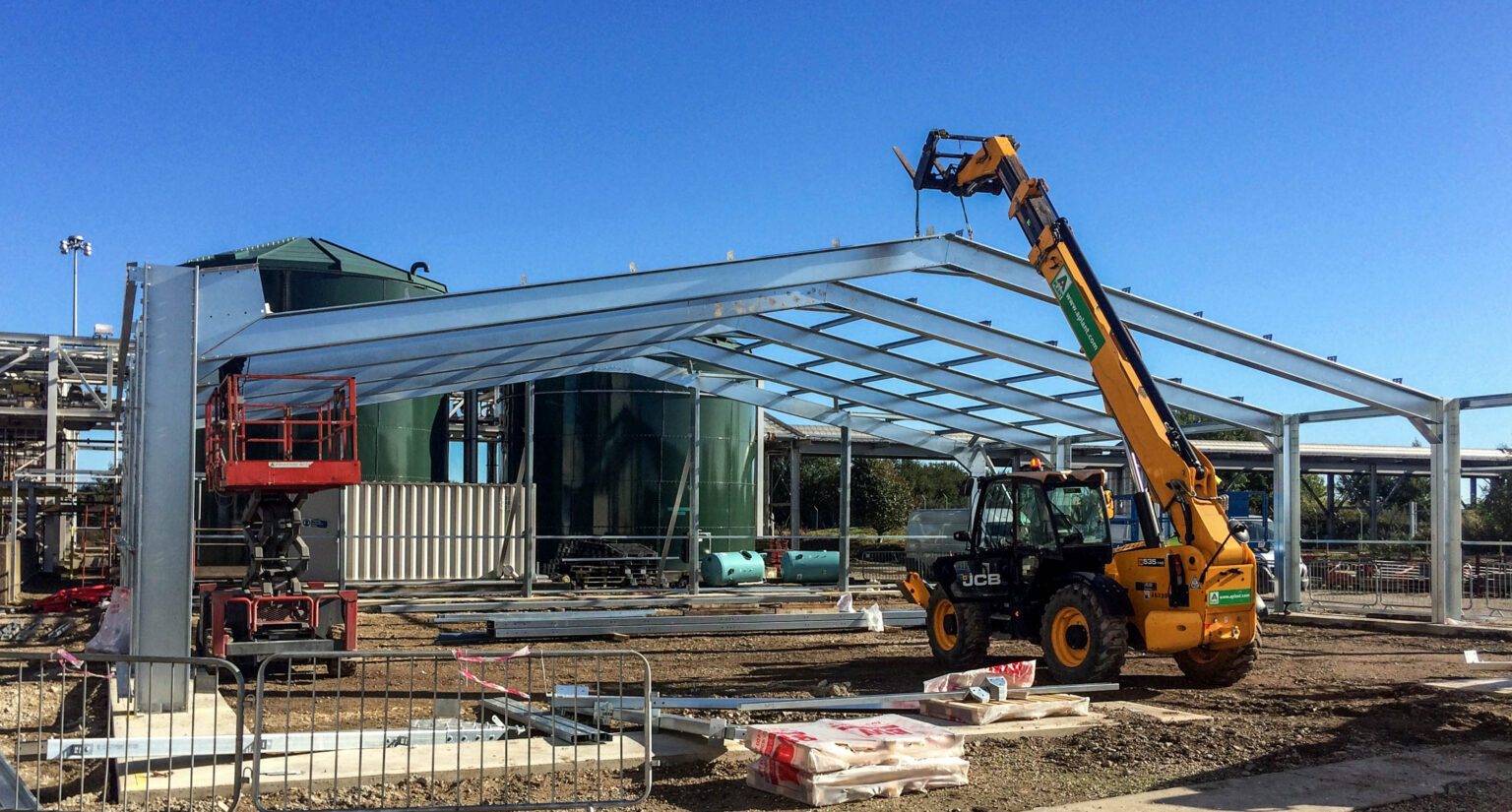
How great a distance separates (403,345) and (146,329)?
5.14 m

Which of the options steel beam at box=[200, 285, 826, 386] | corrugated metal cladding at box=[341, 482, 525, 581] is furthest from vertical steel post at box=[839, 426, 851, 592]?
steel beam at box=[200, 285, 826, 386]

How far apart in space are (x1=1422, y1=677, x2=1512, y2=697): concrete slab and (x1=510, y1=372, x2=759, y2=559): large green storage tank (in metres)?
19.3

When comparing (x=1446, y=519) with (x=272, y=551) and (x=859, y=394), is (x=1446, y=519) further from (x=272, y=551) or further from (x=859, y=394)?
(x=272, y=551)

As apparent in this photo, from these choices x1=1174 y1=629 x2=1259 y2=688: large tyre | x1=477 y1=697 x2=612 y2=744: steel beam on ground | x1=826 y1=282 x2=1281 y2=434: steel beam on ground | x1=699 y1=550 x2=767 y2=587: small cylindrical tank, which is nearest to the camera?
x1=477 y1=697 x2=612 y2=744: steel beam on ground

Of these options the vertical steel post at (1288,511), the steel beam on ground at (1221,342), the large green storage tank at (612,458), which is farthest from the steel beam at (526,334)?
the large green storage tank at (612,458)

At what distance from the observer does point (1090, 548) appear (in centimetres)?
1327

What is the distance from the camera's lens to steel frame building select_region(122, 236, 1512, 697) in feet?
34.2

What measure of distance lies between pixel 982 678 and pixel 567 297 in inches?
228

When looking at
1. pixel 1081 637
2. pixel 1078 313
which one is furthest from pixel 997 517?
pixel 1078 313

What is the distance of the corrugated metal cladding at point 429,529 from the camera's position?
26.9 meters

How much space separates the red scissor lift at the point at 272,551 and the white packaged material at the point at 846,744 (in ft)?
20.9

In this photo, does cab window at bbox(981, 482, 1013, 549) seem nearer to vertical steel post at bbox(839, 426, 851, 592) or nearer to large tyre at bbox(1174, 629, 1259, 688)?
large tyre at bbox(1174, 629, 1259, 688)

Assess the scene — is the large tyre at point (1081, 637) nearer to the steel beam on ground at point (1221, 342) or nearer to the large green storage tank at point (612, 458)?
the steel beam on ground at point (1221, 342)

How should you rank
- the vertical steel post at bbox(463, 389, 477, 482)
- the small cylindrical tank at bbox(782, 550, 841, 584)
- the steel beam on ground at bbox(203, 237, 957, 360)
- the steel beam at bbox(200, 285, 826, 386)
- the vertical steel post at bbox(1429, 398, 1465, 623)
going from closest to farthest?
the steel beam on ground at bbox(203, 237, 957, 360) < the steel beam at bbox(200, 285, 826, 386) < the vertical steel post at bbox(1429, 398, 1465, 623) < the small cylindrical tank at bbox(782, 550, 841, 584) < the vertical steel post at bbox(463, 389, 477, 482)
